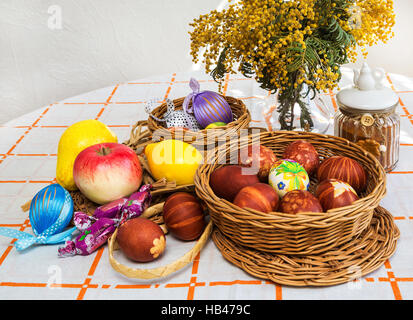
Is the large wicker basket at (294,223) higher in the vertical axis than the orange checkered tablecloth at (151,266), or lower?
higher

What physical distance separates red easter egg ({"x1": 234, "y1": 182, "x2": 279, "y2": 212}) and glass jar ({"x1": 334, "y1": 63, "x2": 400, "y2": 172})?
0.28m

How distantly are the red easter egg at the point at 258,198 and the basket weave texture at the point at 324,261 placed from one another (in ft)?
0.25

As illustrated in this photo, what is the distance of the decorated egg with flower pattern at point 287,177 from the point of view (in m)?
0.79

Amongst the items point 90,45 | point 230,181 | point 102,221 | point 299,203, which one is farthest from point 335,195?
point 90,45

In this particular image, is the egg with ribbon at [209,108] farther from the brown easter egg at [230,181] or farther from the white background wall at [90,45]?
the white background wall at [90,45]

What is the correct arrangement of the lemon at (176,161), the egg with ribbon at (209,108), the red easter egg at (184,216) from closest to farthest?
1. the red easter egg at (184,216)
2. the lemon at (176,161)
3. the egg with ribbon at (209,108)

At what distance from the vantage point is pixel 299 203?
71 cm

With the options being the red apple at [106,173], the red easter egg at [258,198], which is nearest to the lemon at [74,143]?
the red apple at [106,173]

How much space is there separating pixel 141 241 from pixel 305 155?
0.33m

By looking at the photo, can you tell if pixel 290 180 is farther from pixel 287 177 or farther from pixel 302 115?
pixel 302 115

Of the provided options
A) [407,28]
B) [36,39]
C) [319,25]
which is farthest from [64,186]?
[407,28]

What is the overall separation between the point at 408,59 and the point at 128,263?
5.54ft

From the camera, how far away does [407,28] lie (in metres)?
1.96

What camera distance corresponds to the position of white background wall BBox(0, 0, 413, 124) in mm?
1941
